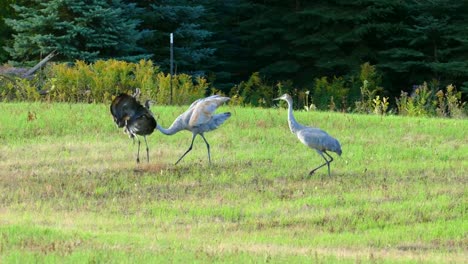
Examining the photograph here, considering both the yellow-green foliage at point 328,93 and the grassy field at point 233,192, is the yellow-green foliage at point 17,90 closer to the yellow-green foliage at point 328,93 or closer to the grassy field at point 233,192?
the grassy field at point 233,192

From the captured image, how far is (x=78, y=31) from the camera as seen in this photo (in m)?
29.1

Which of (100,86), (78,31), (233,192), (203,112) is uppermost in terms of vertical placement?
(78,31)

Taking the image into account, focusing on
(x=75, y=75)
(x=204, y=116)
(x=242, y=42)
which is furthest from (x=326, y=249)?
(x=242, y=42)

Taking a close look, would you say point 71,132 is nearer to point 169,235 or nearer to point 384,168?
point 384,168

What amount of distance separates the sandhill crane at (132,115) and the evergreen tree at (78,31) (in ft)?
44.8

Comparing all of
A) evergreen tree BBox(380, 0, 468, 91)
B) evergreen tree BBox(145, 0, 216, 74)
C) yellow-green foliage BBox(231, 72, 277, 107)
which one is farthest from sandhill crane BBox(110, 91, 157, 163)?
evergreen tree BBox(380, 0, 468, 91)

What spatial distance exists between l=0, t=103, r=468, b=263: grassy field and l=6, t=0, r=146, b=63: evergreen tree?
9.01 meters

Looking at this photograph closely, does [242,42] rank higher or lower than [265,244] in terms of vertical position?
higher

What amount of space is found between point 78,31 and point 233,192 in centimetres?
1659

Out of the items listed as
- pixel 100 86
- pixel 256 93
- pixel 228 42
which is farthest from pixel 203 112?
pixel 228 42

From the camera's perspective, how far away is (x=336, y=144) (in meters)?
14.4

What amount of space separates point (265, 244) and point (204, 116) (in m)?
5.12

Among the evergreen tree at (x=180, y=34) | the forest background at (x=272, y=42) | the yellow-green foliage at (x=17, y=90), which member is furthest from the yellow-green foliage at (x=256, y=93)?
the yellow-green foliage at (x=17, y=90)

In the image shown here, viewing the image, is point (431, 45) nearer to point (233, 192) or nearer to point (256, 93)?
point (256, 93)
